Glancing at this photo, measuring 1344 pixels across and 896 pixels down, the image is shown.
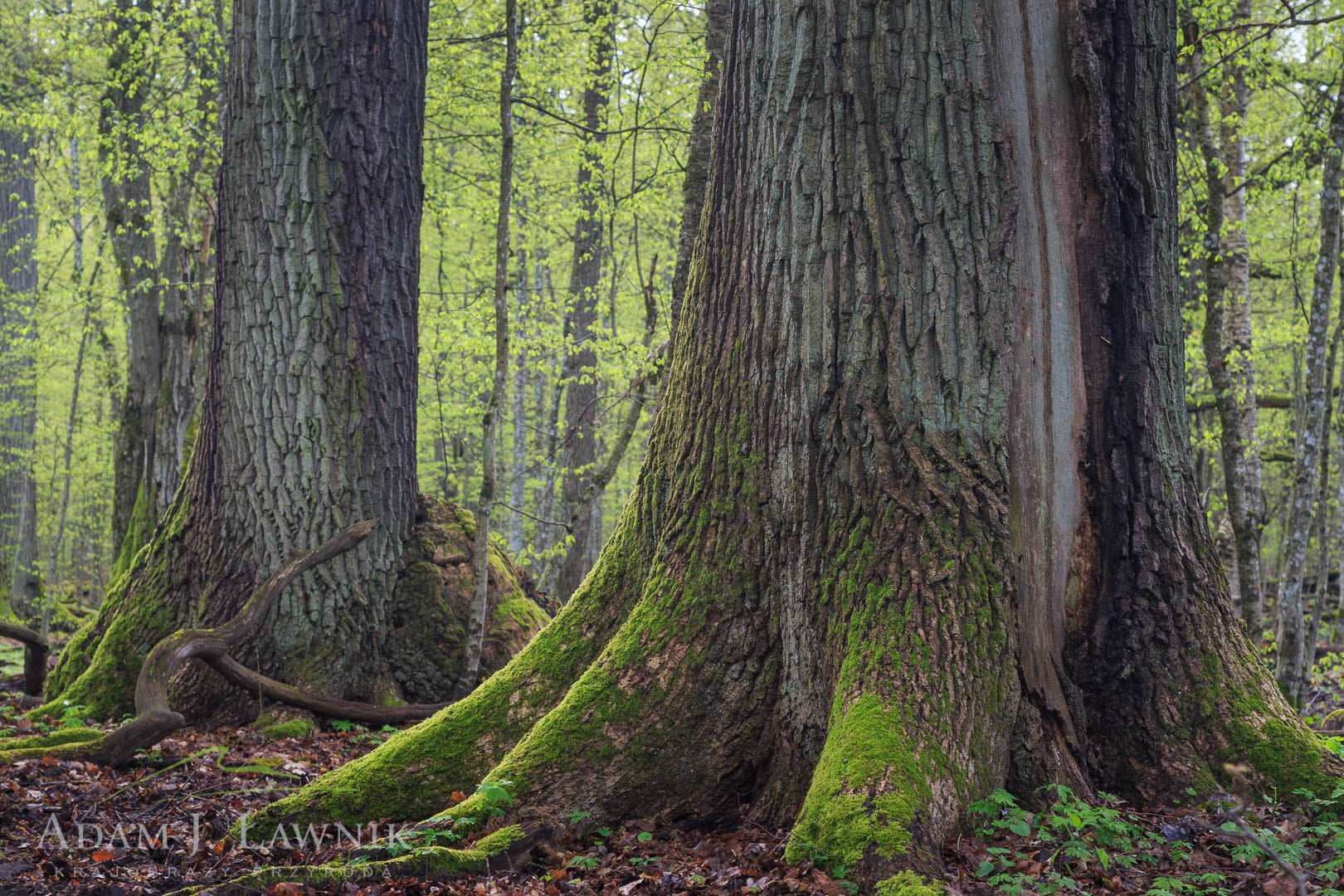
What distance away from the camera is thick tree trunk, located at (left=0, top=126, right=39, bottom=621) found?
45.5ft

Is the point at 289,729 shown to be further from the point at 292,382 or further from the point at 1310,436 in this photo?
the point at 1310,436

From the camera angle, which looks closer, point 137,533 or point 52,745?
point 52,745

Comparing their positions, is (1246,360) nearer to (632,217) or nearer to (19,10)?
(632,217)

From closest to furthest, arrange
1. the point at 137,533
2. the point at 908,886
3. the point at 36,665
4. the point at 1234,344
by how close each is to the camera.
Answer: the point at 908,886, the point at 36,665, the point at 137,533, the point at 1234,344

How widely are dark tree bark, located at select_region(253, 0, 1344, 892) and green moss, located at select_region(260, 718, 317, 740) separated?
1.90 meters

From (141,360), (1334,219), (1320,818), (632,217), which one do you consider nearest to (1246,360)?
(1334,219)

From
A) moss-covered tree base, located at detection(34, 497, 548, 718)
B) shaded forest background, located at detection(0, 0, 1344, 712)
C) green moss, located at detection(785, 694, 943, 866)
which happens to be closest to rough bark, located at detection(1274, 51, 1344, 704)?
shaded forest background, located at detection(0, 0, 1344, 712)

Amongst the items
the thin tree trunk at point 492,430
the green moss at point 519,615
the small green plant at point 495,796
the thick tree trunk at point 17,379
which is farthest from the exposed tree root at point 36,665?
the thick tree trunk at point 17,379

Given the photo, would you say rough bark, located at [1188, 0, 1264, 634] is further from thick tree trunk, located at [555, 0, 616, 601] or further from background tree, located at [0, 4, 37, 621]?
background tree, located at [0, 4, 37, 621]

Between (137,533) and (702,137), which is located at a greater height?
(702,137)

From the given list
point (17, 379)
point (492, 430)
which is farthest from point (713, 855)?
point (17, 379)

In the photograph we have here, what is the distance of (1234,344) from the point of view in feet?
28.7

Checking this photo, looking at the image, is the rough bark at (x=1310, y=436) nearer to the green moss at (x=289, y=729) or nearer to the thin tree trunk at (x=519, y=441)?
the green moss at (x=289, y=729)

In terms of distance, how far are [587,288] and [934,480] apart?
9.47 metres
